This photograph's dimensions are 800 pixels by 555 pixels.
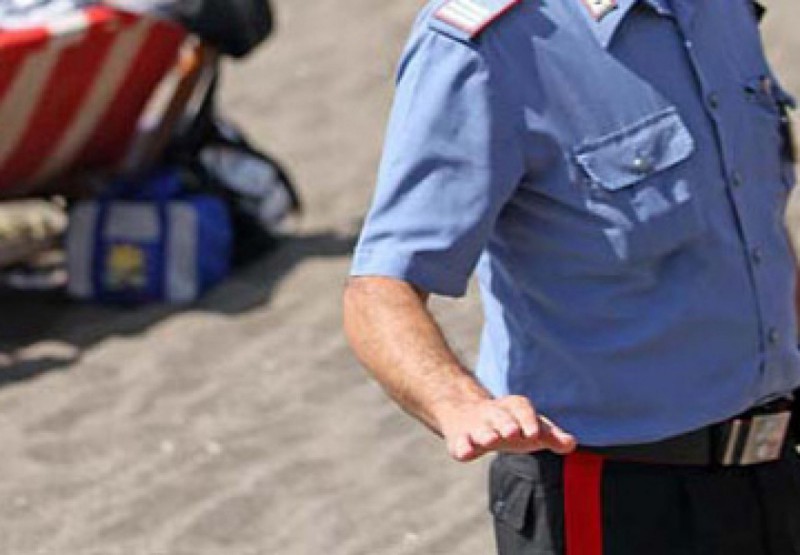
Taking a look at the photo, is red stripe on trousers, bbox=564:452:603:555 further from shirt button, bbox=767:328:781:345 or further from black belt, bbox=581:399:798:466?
shirt button, bbox=767:328:781:345

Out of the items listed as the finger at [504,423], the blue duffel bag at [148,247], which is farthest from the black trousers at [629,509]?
the blue duffel bag at [148,247]

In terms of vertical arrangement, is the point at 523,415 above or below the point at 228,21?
above

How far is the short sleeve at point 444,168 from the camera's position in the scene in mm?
2572

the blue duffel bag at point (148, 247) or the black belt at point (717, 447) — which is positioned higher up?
the black belt at point (717, 447)

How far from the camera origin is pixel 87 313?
6117 mm

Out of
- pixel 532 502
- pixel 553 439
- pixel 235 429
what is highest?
pixel 553 439

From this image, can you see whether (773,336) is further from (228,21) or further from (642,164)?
(228,21)

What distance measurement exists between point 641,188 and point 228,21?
3599 millimetres

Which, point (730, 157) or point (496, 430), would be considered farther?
point (730, 157)

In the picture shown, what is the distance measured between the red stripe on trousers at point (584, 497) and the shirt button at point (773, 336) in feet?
0.78

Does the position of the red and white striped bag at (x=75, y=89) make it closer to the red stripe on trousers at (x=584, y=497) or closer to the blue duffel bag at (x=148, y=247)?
the blue duffel bag at (x=148, y=247)

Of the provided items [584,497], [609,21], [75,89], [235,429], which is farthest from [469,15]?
[75,89]

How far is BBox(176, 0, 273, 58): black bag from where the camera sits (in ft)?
20.1

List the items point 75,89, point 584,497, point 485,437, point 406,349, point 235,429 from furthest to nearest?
1. point 75,89
2. point 235,429
3. point 584,497
4. point 406,349
5. point 485,437
